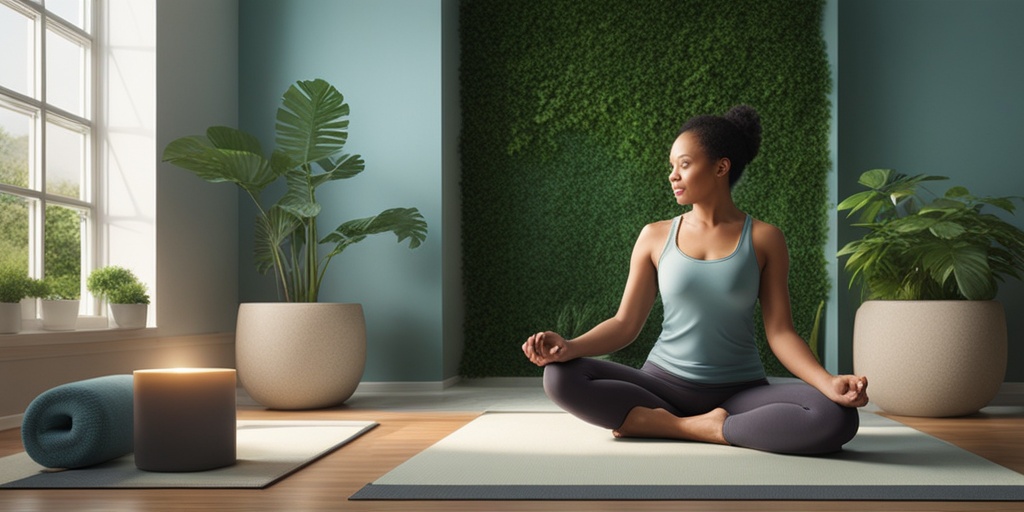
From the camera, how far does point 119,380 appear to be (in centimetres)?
245

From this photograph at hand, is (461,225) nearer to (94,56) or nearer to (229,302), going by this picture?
(229,302)

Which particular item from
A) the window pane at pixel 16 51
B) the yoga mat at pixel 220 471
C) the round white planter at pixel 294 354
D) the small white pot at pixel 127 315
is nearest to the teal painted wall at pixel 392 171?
the round white planter at pixel 294 354

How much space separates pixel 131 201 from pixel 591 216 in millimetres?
2332

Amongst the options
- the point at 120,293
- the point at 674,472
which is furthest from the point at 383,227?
the point at 674,472

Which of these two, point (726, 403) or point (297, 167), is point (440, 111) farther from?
point (726, 403)

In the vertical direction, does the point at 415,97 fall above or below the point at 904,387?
above

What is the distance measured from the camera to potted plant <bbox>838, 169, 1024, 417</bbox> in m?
3.74

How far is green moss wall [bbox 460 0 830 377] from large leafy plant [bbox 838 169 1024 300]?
985 mm

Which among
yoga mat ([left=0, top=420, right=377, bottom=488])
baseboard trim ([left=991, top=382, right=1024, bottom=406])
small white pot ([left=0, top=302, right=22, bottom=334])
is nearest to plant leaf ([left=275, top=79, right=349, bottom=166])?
small white pot ([left=0, top=302, right=22, bottom=334])

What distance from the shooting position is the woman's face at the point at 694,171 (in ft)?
8.91

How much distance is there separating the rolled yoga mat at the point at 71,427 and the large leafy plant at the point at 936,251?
9.66 feet

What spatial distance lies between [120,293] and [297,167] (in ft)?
3.27

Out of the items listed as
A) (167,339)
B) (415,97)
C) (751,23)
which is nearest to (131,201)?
(167,339)

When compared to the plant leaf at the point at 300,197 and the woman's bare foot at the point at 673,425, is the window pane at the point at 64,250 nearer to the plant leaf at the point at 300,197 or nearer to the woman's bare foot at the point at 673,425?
the plant leaf at the point at 300,197
